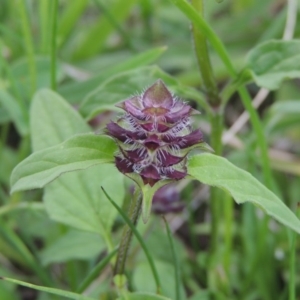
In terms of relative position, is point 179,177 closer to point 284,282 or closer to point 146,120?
point 146,120

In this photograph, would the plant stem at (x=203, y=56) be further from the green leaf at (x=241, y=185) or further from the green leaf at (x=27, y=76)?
the green leaf at (x=27, y=76)

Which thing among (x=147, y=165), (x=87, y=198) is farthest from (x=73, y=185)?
(x=147, y=165)

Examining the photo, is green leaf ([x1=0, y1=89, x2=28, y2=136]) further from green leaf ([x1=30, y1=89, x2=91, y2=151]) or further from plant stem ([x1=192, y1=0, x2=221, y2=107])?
plant stem ([x1=192, y1=0, x2=221, y2=107])

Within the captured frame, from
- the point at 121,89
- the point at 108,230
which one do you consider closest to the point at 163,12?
the point at 121,89

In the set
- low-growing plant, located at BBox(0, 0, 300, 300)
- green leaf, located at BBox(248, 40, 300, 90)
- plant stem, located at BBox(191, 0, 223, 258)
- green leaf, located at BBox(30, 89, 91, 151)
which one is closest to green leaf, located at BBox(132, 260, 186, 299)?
low-growing plant, located at BBox(0, 0, 300, 300)

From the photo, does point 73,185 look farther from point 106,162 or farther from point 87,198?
point 106,162
